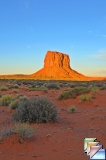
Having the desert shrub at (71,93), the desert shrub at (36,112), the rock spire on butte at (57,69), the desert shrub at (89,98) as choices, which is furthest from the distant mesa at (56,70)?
the desert shrub at (36,112)

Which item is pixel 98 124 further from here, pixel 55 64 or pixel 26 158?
pixel 55 64

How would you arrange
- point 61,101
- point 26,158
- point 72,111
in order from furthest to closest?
point 61,101 → point 72,111 → point 26,158

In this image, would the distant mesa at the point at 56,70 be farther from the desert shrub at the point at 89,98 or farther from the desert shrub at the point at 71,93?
the desert shrub at the point at 89,98

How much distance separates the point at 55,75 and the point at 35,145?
153982 mm

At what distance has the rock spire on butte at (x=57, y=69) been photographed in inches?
6337

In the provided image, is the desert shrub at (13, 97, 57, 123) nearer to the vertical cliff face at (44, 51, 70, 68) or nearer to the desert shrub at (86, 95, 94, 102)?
the desert shrub at (86, 95, 94, 102)

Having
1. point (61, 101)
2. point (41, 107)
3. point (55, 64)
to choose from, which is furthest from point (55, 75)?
point (41, 107)

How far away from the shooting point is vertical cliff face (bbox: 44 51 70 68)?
→ 178 m

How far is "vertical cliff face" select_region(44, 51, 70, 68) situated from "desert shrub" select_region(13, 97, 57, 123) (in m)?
163

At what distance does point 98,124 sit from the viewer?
1202 centimetres

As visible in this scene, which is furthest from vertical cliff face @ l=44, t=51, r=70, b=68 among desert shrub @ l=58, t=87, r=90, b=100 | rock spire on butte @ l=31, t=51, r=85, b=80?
desert shrub @ l=58, t=87, r=90, b=100

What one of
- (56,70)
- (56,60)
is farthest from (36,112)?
Result: (56,60)

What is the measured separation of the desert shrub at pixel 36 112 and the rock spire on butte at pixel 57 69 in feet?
468

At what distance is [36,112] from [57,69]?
6325 inches
